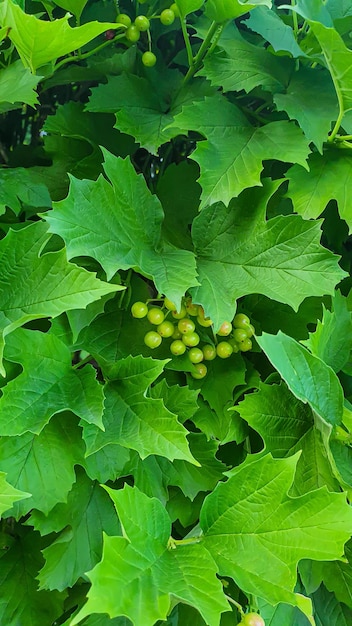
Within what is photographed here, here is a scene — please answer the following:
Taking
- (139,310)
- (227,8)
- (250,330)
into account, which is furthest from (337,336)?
(227,8)

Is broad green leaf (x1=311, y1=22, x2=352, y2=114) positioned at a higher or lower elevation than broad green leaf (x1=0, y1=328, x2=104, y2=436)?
higher

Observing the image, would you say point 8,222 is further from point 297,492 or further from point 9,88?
point 297,492

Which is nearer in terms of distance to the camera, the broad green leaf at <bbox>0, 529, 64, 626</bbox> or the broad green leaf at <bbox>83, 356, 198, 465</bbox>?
the broad green leaf at <bbox>83, 356, 198, 465</bbox>

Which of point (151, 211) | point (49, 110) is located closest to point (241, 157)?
point (151, 211)

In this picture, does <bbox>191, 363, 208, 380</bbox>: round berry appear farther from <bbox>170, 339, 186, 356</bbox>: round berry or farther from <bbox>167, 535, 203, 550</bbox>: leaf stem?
<bbox>167, 535, 203, 550</bbox>: leaf stem

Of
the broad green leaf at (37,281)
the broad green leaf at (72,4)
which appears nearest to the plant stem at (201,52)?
the broad green leaf at (72,4)

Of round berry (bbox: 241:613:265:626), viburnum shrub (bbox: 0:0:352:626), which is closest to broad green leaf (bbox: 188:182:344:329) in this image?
viburnum shrub (bbox: 0:0:352:626)
